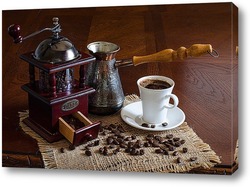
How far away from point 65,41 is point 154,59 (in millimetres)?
206

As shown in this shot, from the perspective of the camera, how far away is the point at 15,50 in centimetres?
145

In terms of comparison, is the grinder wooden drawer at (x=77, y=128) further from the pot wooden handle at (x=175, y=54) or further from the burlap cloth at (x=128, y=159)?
the pot wooden handle at (x=175, y=54)

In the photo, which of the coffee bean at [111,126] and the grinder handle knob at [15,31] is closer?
the grinder handle knob at [15,31]

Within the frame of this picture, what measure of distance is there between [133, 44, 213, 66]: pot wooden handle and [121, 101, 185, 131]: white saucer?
0.36 feet

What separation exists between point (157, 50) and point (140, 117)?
17cm

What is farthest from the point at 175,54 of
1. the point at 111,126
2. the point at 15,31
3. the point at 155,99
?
the point at 15,31

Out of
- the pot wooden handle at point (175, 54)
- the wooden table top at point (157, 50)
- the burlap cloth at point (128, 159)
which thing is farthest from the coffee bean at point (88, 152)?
the pot wooden handle at point (175, 54)

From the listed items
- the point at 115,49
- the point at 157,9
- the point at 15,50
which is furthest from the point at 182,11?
the point at 15,50

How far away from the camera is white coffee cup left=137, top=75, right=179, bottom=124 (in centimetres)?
132

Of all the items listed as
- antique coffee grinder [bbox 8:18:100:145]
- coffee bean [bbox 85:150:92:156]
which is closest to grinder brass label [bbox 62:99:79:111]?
antique coffee grinder [bbox 8:18:100:145]

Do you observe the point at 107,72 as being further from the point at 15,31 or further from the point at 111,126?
the point at 15,31

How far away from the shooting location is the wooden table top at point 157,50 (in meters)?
1.30

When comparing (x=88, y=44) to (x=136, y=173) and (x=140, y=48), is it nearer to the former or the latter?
(x=140, y=48)

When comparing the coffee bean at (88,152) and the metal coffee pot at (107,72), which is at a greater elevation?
the metal coffee pot at (107,72)
